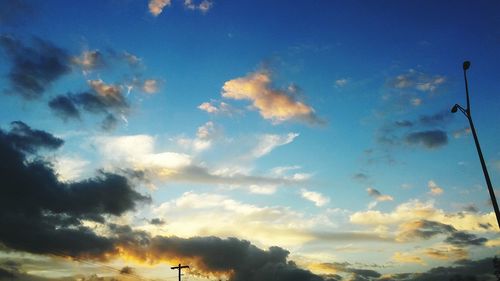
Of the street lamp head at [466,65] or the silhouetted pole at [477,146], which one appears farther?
the street lamp head at [466,65]

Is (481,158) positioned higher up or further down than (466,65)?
further down

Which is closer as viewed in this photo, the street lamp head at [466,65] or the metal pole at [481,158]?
the metal pole at [481,158]

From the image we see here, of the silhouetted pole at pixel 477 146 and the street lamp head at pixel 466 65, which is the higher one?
the street lamp head at pixel 466 65

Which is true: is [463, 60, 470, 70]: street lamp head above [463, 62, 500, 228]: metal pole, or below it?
above

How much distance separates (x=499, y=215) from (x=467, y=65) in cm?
702

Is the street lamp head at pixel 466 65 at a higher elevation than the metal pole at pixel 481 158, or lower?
higher

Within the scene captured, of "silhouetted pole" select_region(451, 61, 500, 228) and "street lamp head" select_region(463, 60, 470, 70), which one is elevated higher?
"street lamp head" select_region(463, 60, 470, 70)

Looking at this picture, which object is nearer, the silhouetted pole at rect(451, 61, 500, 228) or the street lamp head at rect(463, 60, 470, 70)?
the silhouetted pole at rect(451, 61, 500, 228)

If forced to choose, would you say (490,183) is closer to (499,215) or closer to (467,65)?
(499,215)

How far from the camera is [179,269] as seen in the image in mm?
64625

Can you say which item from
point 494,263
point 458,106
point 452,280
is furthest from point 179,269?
point 452,280

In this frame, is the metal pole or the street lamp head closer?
the metal pole

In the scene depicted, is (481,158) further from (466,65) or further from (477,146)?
(466,65)

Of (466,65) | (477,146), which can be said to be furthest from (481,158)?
(466,65)
